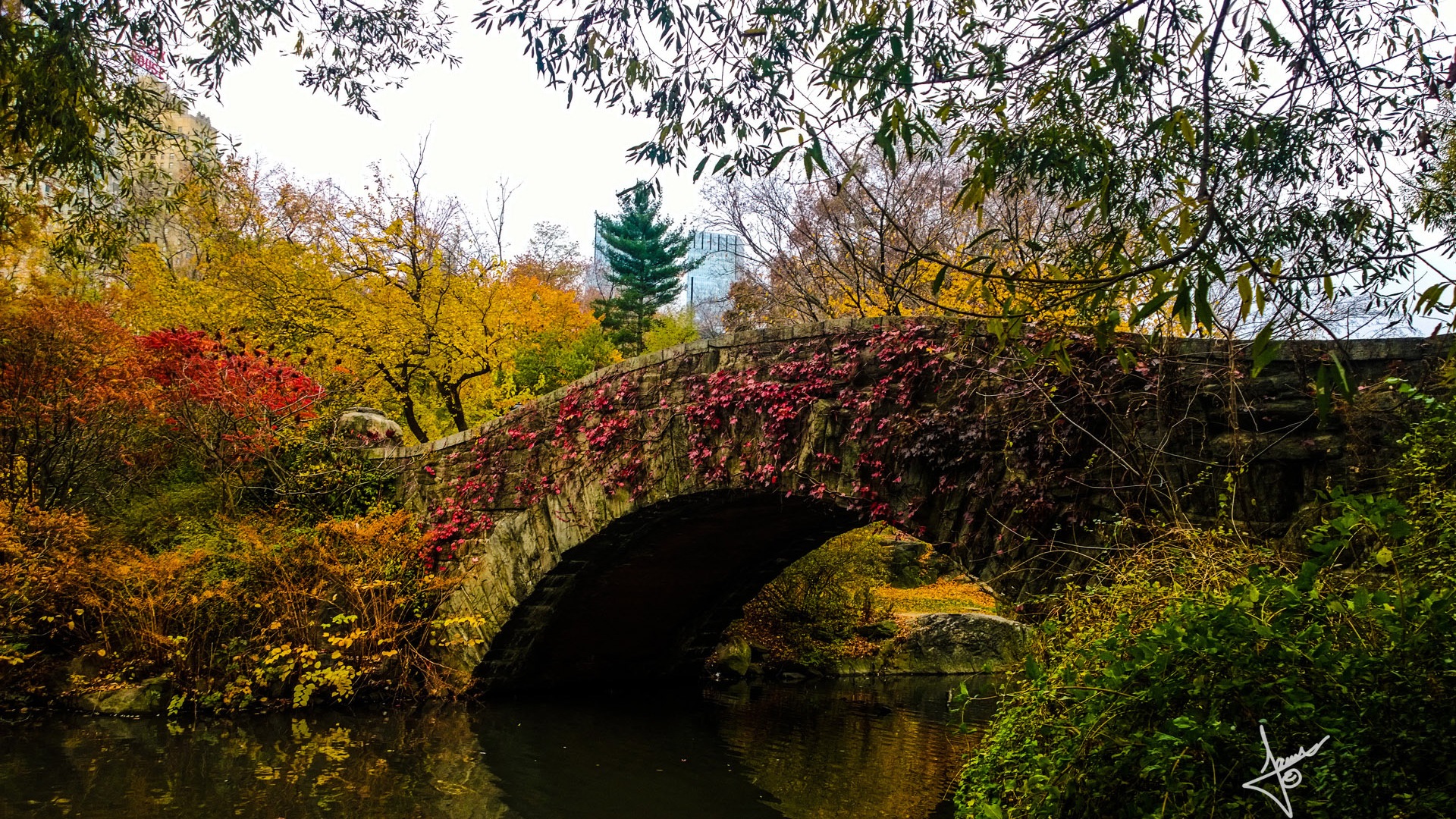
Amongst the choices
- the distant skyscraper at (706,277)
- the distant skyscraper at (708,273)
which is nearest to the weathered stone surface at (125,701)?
the distant skyscraper at (706,277)

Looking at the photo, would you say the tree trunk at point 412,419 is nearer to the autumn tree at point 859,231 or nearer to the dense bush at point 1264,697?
the autumn tree at point 859,231

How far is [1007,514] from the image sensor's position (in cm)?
486

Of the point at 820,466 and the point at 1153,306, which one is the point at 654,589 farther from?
the point at 1153,306

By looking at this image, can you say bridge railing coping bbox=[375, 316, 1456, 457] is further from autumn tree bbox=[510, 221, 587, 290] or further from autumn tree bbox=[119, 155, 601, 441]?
autumn tree bbox=[510, 221, 587, 290]

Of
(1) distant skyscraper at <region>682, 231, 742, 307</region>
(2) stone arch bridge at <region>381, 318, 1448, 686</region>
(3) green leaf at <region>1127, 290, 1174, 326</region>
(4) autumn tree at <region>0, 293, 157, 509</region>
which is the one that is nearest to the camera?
(3) green leaf at <region>1127, 290, 1174, 326</region>

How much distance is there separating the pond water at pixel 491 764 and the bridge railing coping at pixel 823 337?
2.53 m

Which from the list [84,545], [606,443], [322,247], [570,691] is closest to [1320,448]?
[606,443]

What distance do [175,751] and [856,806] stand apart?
4357 millimetres

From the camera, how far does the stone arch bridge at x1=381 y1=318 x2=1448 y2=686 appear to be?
4203 mm

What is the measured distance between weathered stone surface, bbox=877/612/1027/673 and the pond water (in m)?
3.08

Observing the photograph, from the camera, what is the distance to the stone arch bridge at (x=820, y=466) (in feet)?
13.8

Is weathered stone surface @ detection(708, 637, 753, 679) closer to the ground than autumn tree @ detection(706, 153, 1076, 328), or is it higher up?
closer to the ground

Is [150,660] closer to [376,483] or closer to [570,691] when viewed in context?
[376,483]

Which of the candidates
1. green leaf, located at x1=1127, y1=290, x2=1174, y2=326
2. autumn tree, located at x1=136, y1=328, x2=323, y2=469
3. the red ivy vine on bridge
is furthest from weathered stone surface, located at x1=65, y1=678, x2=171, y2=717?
green leaf, located at x1=1127, y1=290, x2=1174, y2=326
